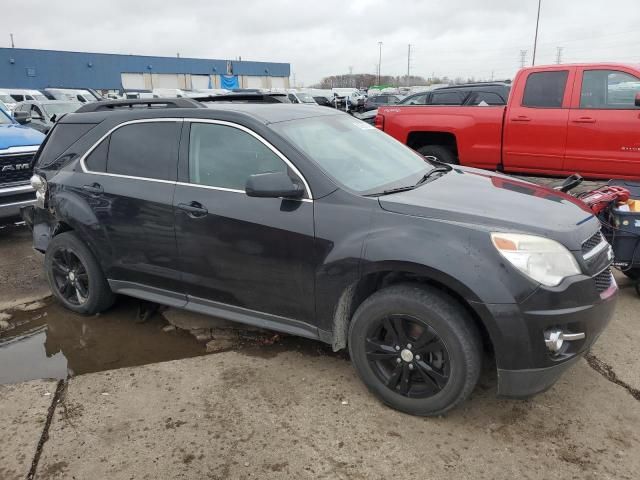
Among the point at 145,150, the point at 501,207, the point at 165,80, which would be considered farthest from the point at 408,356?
the point at 165,80

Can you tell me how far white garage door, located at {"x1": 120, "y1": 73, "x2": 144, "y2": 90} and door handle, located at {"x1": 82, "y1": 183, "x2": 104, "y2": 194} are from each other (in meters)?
55.6

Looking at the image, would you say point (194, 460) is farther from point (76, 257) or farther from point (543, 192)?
point (543, 192)

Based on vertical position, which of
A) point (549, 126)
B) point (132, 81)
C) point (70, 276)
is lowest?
point (70, 276)

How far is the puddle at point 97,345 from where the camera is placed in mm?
3666

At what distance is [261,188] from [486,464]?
1861 mm

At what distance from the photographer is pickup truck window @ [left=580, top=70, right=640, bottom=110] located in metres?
6.52

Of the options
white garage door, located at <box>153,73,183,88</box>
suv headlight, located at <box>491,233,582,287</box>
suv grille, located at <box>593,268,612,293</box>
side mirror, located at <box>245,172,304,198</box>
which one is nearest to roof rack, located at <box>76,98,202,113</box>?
side mirror, located at <box>245,172,304,198</box>

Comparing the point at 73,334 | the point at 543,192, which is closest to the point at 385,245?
the point at 543,192

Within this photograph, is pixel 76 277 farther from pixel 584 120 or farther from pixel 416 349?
pixel 584 120

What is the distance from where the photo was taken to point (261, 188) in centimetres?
301

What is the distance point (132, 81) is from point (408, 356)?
2315 inches

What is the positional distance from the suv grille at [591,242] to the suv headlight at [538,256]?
0.18 metres

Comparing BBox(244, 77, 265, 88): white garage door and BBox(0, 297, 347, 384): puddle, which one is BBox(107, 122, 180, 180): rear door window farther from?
BBox(244, 77, 265, 88): white garage door

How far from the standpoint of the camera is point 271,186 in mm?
3014
